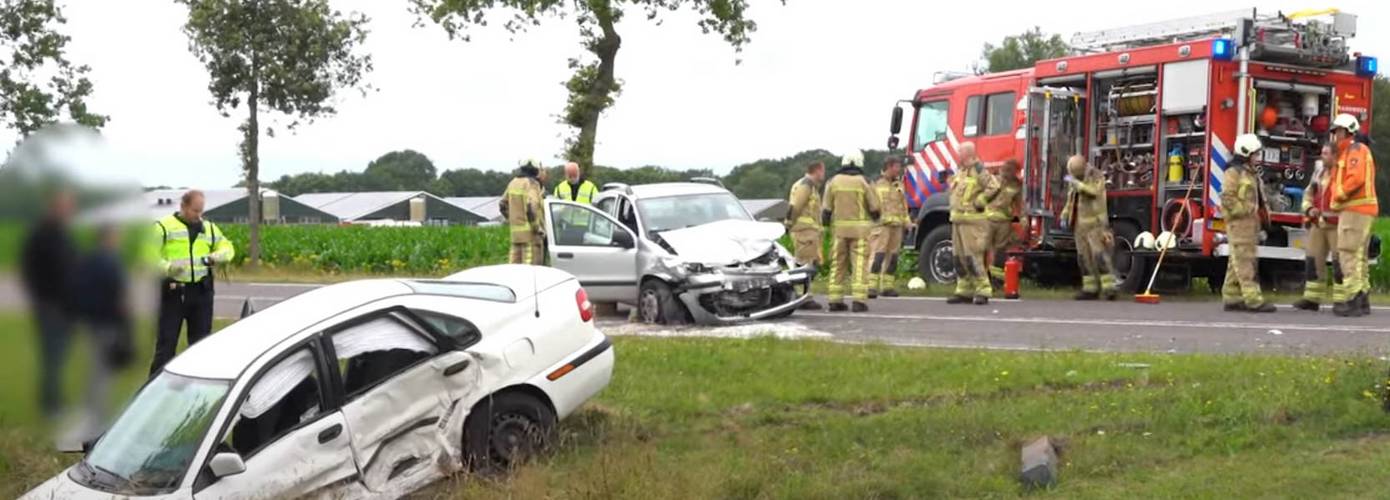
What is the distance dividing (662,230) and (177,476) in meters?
9.19

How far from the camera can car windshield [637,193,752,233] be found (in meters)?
15.3

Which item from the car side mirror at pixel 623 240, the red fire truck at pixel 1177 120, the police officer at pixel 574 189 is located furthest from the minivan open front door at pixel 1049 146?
the car side mirror at pixel 623 240

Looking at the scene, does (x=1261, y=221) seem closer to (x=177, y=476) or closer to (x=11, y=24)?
(x=177, y=476)

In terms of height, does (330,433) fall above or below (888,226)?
below

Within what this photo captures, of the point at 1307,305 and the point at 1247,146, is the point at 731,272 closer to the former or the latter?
the point at 1247,146

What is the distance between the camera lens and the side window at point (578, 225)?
1518cm

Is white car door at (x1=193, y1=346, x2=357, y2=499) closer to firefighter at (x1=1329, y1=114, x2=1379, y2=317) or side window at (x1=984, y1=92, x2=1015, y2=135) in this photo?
firefighter at (x1=1329, y1=114, x2=1379, y2=317)

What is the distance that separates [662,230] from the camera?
49.8 ft

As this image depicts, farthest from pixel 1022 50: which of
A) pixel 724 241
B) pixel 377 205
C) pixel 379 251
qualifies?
pixel 377 205

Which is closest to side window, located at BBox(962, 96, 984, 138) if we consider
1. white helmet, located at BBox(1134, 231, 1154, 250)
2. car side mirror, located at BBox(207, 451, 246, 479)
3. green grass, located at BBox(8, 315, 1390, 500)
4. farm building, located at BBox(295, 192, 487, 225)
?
white helmet, located at BBox(1134, 231, 1154, 250)

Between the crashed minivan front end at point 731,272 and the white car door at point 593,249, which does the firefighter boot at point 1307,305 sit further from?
the white car door at point 593,249

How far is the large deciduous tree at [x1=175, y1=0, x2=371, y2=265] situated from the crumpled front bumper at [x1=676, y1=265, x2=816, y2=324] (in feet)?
35.3

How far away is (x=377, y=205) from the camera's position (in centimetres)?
311

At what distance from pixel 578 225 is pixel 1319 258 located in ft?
25.7
